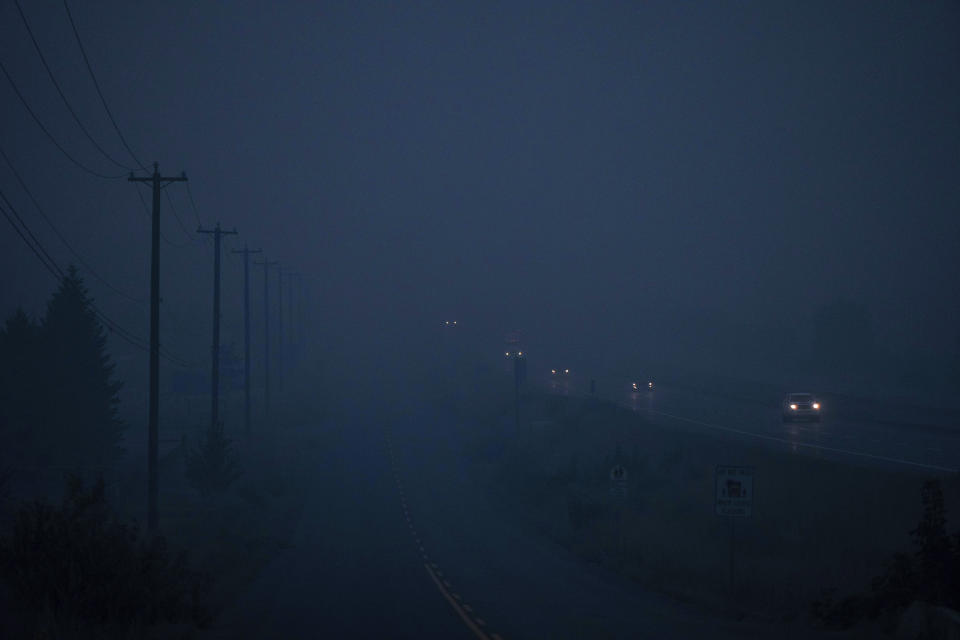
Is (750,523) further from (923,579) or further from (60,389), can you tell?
(60,389)

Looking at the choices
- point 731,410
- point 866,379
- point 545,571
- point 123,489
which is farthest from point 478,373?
point 545,571

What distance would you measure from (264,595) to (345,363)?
5197 inches

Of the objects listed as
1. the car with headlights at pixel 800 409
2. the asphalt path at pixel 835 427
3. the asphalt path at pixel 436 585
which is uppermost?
the car with headlights at pixel 800 409

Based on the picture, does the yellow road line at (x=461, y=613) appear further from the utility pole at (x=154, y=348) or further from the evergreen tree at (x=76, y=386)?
Result: the evergreen tree at (x=76, y=386)

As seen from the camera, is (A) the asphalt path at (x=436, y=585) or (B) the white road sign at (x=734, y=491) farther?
(B) the white road sign at (x=734, y=491)

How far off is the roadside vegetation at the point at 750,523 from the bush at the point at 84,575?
32.7 ft

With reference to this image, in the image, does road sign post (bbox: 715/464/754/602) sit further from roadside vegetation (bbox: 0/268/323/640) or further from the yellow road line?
roadside vegetation (bbox: 0/268/323/640)

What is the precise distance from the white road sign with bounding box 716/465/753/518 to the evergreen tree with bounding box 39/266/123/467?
115 feet

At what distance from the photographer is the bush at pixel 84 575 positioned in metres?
10.0

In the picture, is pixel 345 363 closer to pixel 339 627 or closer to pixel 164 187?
pixel 164 187

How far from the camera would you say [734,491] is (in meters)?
16.7

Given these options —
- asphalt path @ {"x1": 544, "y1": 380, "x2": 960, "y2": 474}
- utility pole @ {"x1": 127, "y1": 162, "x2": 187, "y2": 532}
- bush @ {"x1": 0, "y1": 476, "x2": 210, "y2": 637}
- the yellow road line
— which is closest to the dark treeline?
utility pole @ {"x1": 127, "y1": 162, "x2": 187, "y2": 532}

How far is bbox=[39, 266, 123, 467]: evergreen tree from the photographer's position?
141ft

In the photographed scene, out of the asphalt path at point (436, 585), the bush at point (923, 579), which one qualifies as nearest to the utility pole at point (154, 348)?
the asphalt path at point (436, 585)
